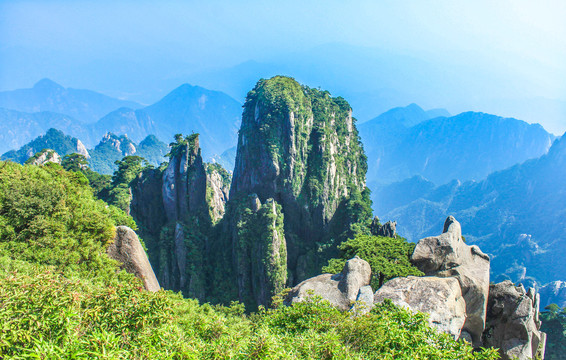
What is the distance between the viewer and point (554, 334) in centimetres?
4056

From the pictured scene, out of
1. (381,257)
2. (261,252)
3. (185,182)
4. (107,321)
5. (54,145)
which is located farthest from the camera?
(54,145)

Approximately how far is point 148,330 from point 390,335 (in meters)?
6.51

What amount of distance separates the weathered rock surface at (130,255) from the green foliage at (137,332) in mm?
7921

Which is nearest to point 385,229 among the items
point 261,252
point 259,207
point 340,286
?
point 261,252

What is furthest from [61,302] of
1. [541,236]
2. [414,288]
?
[541,236]

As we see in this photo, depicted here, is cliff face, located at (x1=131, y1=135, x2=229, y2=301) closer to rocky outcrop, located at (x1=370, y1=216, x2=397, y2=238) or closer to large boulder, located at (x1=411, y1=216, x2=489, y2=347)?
rocky outcrop, located at (x1=370, y1=216, x2=397, y2=238)

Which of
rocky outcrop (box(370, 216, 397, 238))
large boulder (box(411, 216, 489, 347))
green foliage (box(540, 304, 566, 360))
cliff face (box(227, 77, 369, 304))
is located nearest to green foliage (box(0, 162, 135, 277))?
large boulder (box(411, 216, 489, 347))

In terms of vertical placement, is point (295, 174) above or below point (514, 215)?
below

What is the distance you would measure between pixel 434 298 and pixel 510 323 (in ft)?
27.1

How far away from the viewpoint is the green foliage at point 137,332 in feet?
17.8

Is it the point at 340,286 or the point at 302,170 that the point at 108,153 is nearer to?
the point at 302,170

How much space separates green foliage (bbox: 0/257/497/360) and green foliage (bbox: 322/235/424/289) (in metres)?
11.4

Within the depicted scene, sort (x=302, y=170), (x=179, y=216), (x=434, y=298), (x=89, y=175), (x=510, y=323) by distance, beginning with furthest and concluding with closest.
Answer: (x=89, y=175)
(x=179, y=216)
(x=302, y=170)
(x=510, y=323)
(x=434, y=298)

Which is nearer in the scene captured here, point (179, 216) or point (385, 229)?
point (385, 229)
